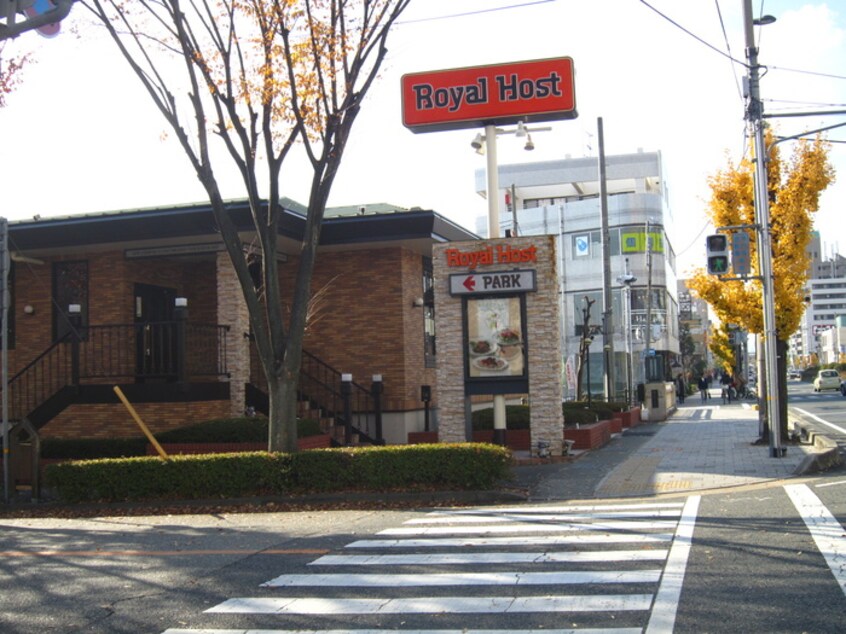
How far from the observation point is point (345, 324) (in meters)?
21.5

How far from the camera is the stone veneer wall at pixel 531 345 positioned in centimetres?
1767

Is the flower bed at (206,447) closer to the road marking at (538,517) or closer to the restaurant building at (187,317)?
the restaurant building at (187,317)

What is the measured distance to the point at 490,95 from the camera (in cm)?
1808

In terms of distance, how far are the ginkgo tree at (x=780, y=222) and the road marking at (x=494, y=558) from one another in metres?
11.4

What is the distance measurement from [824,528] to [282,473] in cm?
774

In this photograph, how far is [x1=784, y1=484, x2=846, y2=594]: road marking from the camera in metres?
7.61

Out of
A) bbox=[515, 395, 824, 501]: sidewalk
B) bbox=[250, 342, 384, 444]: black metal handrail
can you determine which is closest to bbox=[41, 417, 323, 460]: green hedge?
bbox=[250, 342, 384, 444]: black metal handrail

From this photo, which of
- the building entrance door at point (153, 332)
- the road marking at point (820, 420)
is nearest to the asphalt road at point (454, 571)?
the building entrance door at point (153, 332)

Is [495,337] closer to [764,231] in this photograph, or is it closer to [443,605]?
[764,231]

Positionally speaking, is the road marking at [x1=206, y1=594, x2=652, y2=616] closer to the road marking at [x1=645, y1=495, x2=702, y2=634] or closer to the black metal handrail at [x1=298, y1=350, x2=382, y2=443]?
the road marking at [x1=645, y1=495, x2=702, y2=634]

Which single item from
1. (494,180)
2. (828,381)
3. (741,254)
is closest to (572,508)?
(741,254)

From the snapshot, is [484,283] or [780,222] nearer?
[484,283]

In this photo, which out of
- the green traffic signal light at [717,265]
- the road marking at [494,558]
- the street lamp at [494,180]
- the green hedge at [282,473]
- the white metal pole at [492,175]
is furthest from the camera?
the white metal pole at [492,175]

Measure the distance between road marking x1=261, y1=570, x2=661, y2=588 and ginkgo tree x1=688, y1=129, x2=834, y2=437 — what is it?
40.3ft
